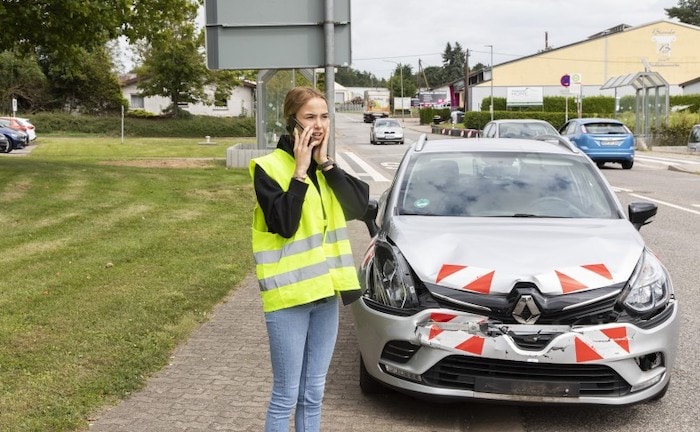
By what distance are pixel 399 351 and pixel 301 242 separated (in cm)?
142

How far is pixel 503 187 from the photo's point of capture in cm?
571

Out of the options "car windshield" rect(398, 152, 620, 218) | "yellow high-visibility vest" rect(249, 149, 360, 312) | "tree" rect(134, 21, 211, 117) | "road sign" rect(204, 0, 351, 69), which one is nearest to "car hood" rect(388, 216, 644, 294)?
"car windshield" rect(398, 152, 620, 218)

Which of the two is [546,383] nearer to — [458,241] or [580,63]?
[458,241]

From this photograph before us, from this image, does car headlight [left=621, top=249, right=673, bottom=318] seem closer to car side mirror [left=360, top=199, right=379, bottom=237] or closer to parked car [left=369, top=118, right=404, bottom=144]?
car side mirror [left=360, top=199, right=379, bottom=237]

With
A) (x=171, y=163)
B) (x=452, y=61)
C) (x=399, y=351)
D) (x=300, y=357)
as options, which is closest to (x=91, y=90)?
(x=171, y=163)

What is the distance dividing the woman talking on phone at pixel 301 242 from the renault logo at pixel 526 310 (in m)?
1.17

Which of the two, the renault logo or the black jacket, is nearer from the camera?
the black jacket

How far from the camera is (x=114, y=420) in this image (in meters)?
4.18

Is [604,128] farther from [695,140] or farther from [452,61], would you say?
[452,61]

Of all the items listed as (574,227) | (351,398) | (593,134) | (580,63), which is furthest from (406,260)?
(580,63)

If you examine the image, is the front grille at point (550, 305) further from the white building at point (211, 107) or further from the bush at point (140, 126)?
the white building at point (211, 107)

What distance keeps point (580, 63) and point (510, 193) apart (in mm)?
74532

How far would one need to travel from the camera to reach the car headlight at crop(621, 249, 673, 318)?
4211 millimetres

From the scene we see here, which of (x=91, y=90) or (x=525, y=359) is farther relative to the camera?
(x=91, y=90)
